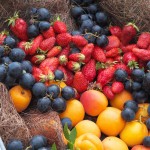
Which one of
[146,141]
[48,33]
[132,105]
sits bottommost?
[146,141]

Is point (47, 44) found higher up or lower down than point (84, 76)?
higher up

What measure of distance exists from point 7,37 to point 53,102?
0.46 m

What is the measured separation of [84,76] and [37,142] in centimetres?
59

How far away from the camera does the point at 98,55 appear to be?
8.18 ft

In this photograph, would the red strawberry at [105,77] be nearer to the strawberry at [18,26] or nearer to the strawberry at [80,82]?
the strawberry at [80,82]

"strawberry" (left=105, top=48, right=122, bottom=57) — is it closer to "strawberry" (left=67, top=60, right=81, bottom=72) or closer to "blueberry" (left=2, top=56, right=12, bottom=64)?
"strawberry" (left=67, top=60, right=81, bottom=72)

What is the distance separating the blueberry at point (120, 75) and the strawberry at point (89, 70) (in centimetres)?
13

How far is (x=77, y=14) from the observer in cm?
273

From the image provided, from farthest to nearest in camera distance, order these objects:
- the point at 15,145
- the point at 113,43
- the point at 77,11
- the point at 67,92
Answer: the point at 77,11 < the point at 113,43 < the point at 67,92 < the point at 15,145

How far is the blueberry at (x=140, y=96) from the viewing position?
7.82 feet

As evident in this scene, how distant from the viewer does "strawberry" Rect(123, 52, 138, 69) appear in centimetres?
244

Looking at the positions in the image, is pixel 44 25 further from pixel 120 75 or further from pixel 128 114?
pixel 128 114

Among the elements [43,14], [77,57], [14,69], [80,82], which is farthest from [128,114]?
[43,14]

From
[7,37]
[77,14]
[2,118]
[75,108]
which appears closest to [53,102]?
[75,108]
